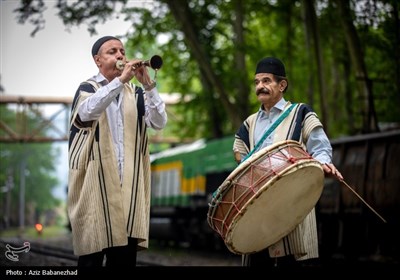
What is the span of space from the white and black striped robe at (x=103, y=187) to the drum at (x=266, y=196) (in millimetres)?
464

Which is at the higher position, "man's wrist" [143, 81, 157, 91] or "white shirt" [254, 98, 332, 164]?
"man's wrist" [143, 81, 157, 91]

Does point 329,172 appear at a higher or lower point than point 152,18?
lower

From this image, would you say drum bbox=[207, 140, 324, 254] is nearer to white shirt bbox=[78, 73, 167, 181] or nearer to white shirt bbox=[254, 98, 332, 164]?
white shirt bbox=[254, 98, 332, 164]

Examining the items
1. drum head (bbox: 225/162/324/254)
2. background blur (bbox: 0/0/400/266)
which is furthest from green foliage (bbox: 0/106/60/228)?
drum head (bbox: 225/162/324/254)

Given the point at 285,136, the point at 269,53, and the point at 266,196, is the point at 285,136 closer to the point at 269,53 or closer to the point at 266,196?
the point at 266,196

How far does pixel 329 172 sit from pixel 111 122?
1312 mm

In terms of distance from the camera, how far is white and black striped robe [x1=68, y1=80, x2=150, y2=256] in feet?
15.4

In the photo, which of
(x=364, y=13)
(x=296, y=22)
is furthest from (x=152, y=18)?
(x=296, y=22)

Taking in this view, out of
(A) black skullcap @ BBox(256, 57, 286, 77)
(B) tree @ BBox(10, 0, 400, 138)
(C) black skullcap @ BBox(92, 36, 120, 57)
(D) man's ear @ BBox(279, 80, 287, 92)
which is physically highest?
(B) tree @ BBox(10, 0, 400, 138)

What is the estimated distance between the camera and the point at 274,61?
496 cm

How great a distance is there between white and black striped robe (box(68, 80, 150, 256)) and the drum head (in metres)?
0.58

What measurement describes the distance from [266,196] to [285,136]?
46 cm

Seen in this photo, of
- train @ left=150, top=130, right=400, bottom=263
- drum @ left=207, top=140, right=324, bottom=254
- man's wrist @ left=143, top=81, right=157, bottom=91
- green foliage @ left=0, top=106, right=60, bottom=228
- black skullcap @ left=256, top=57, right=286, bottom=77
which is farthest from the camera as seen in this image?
green foliage @ left=0, top=106, right=60, bottom=228

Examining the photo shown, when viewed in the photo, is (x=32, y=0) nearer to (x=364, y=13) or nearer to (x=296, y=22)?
(x=364, y=13)
